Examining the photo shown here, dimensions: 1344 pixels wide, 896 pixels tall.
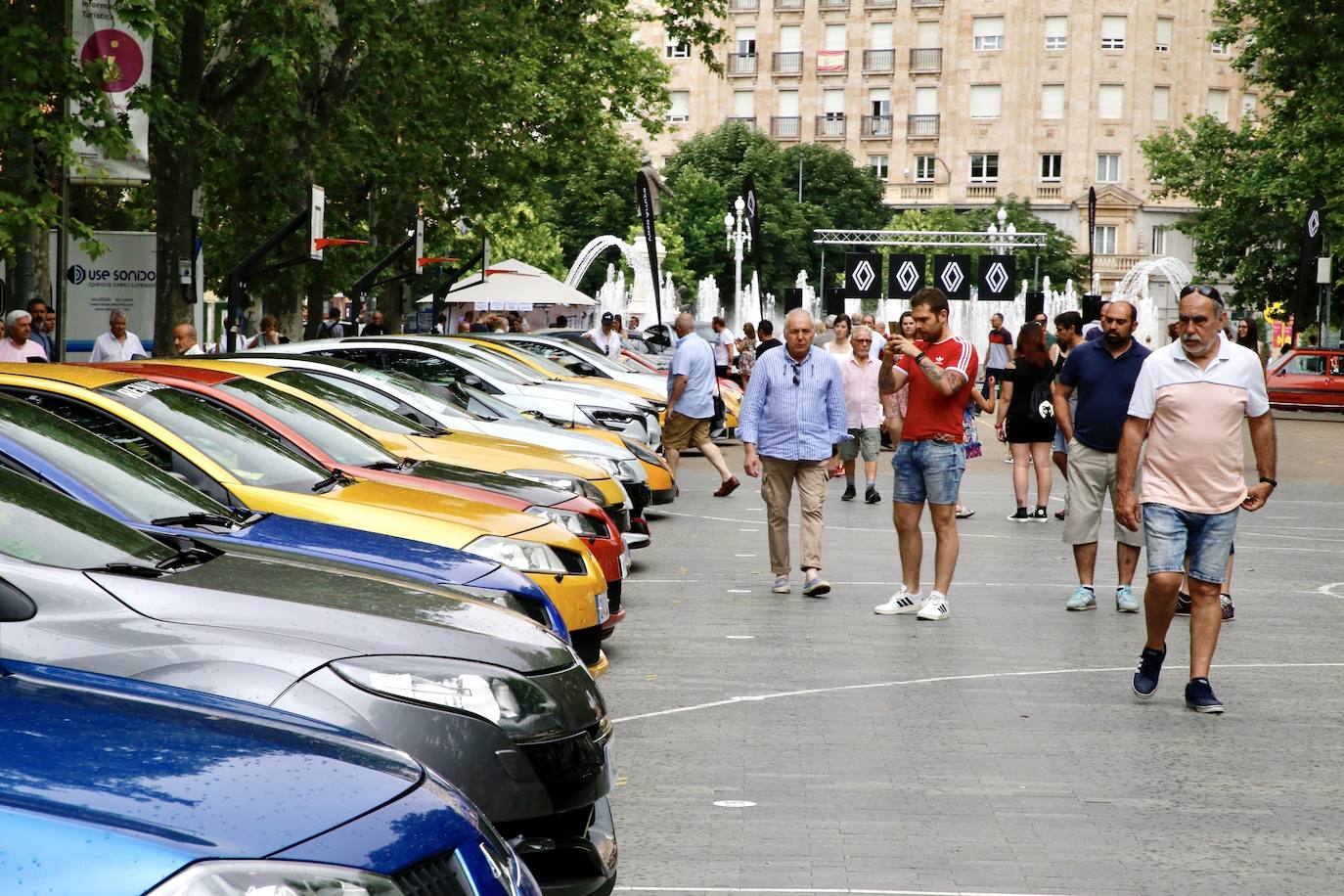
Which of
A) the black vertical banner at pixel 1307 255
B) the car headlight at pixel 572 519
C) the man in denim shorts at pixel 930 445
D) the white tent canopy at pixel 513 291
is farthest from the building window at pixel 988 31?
the car headlight at pixel 572 519

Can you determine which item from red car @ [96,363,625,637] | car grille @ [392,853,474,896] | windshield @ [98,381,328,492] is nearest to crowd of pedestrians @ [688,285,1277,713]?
red car @ [96,363,625,637]

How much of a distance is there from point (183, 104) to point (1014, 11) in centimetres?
7096

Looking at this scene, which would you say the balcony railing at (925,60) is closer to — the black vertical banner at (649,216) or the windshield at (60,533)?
the black vertical banner at (649,216)

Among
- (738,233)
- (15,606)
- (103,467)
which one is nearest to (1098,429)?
(103,467)

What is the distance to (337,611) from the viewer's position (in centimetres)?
536

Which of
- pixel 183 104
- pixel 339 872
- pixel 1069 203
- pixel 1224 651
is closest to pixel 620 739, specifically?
pixel 1224 651

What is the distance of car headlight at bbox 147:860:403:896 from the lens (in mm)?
2762

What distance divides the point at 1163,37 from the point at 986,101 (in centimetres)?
838

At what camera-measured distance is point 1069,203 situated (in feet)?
283

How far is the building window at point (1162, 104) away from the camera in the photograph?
85.1m

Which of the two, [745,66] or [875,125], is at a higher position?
[745,66]

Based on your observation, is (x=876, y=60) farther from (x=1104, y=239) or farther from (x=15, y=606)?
(x=15, y=606)

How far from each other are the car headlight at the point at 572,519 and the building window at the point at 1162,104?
7984 centimetres

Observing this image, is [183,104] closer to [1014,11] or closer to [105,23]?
[105,23]
